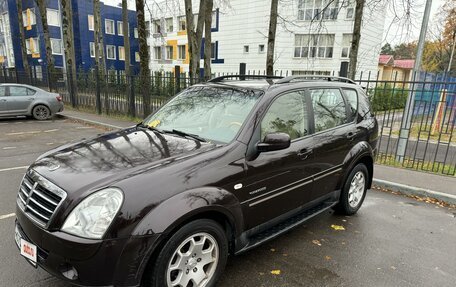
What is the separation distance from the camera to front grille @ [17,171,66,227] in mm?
2270

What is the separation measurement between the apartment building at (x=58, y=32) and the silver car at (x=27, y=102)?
23178mm

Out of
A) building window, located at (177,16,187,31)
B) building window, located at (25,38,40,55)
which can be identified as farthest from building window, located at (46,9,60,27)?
building window, located at (177,16,187,31)

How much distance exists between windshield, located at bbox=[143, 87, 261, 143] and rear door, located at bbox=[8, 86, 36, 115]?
34.2 ft

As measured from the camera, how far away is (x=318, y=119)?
3.71 m

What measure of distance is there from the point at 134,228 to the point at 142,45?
10.6 meters

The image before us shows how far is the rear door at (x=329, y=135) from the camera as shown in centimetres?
365

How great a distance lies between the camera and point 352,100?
14.5 ft

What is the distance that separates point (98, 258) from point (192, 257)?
0.72 meters

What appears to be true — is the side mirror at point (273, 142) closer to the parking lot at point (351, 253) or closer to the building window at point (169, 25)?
the parking lot at point (351, 253)

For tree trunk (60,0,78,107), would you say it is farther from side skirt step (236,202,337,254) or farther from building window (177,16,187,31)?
building window (177,16,187,31)

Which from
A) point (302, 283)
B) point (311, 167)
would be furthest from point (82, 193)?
point (311, 167)

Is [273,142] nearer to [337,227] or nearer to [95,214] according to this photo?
[95,214]

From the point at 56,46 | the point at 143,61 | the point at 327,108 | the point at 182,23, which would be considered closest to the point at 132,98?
the point at 143,61

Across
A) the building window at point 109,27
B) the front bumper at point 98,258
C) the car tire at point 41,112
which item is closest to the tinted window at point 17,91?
the car tire at point 41,112
